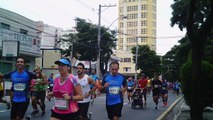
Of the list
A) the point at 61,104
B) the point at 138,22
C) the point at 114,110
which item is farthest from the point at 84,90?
the point at 138,22

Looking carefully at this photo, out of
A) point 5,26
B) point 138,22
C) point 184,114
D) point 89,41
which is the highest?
Answer: point 138,22

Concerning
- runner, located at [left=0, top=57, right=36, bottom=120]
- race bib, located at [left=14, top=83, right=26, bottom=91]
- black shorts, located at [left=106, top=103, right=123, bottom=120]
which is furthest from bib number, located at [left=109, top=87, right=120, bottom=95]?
race bib, located at [left=14, top=83, right=26, bottom=91]

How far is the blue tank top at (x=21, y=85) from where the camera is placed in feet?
27.9

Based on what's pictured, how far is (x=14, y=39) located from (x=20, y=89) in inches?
907

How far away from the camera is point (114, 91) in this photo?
9.02 meters

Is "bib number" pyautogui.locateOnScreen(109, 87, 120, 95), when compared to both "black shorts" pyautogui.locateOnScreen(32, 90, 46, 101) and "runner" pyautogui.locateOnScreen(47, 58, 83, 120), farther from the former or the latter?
"black shorts" pyautogui.locateOnScreen(32, 90, 46, 101)

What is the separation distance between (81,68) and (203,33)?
4173 millimetres

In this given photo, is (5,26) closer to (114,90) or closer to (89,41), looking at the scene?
(89,41)

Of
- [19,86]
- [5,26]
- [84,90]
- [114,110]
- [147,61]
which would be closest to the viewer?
[19,86]

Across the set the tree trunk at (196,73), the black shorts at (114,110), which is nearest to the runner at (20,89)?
the black shorts at (114,110)

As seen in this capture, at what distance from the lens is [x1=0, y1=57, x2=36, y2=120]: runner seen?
27.5 ft

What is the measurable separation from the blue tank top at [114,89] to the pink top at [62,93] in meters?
2.87

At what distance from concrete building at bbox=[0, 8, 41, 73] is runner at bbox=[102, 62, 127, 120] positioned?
18777mm

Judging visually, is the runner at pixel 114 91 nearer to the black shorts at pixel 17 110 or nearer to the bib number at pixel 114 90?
the bib number at pixel 114 90
